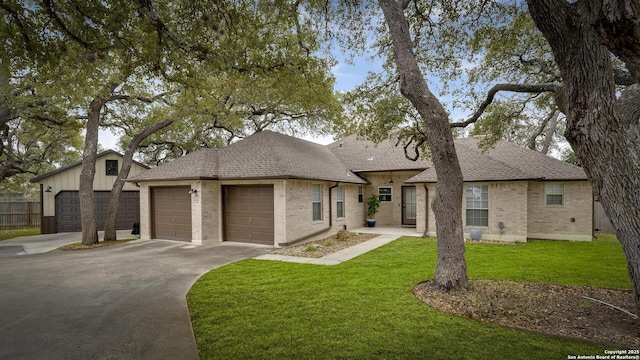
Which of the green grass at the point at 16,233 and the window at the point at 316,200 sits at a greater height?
the window at the point at 316,200

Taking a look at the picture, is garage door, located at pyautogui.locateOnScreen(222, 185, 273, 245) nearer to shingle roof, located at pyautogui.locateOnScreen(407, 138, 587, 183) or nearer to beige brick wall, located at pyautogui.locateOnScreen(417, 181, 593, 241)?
shingle roof, located at pyautogui.locateOnScreen(407, 138, 587, 183)

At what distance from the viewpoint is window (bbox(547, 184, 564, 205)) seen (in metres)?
13.8

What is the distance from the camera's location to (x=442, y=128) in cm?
640

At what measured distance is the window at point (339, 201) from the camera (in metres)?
16.0

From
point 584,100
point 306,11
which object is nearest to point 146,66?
point 306,11

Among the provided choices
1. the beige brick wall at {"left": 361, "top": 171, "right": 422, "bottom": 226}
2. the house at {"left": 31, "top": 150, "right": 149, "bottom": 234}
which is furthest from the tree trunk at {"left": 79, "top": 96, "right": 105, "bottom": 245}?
the beige brick wall at {"left": 361, "top": 171, "right": 422, "bottom": 226}

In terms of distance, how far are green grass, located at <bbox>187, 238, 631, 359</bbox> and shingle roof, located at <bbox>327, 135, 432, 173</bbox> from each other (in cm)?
863

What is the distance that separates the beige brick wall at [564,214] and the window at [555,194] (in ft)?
0.43

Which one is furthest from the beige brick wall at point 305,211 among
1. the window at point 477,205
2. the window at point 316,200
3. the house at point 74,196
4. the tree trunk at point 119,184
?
the house at point 74,196

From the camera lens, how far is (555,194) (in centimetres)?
1389

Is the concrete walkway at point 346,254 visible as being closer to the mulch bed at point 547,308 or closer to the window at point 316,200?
the window at point 316,200

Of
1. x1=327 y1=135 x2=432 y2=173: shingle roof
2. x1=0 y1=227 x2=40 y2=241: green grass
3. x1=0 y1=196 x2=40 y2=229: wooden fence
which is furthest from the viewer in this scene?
x1=0 y1=196 x2=40 y2=229: wooden fence

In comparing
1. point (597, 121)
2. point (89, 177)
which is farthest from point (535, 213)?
point (89, 177)

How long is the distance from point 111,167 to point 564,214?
78.5 feet
